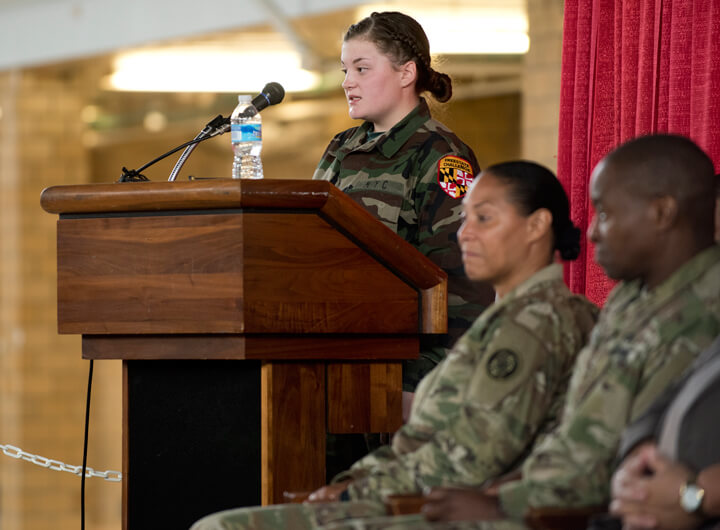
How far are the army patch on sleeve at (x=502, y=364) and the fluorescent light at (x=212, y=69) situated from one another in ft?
16.1

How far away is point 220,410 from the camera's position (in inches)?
80.0

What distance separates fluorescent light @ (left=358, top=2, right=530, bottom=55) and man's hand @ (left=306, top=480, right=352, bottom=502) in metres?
4.03

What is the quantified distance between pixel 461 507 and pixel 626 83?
1.50 meters

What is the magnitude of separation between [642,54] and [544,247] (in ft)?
3.40

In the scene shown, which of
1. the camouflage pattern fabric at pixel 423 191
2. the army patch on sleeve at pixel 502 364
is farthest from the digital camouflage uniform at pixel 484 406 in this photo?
the camouflage pattern fabric at pixel 423 191

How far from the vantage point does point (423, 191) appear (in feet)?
7.78

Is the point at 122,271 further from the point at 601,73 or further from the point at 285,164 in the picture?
the point at 285,164

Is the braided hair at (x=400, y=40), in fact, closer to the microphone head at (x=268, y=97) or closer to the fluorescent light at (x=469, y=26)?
the microphone head at (x=268, y=97)

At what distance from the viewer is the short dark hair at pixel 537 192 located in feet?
5.54

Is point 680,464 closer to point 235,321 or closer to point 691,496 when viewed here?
point 691,496

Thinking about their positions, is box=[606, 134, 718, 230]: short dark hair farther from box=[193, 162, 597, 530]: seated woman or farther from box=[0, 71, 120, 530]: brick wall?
box=[0, 71, 120, 530]: brick wall

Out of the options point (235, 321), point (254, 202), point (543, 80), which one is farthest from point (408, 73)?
point (543, 80)

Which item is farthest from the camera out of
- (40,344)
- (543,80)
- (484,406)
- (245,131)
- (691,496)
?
(40,344)

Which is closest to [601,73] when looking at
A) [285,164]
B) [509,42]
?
→ [509,42]
